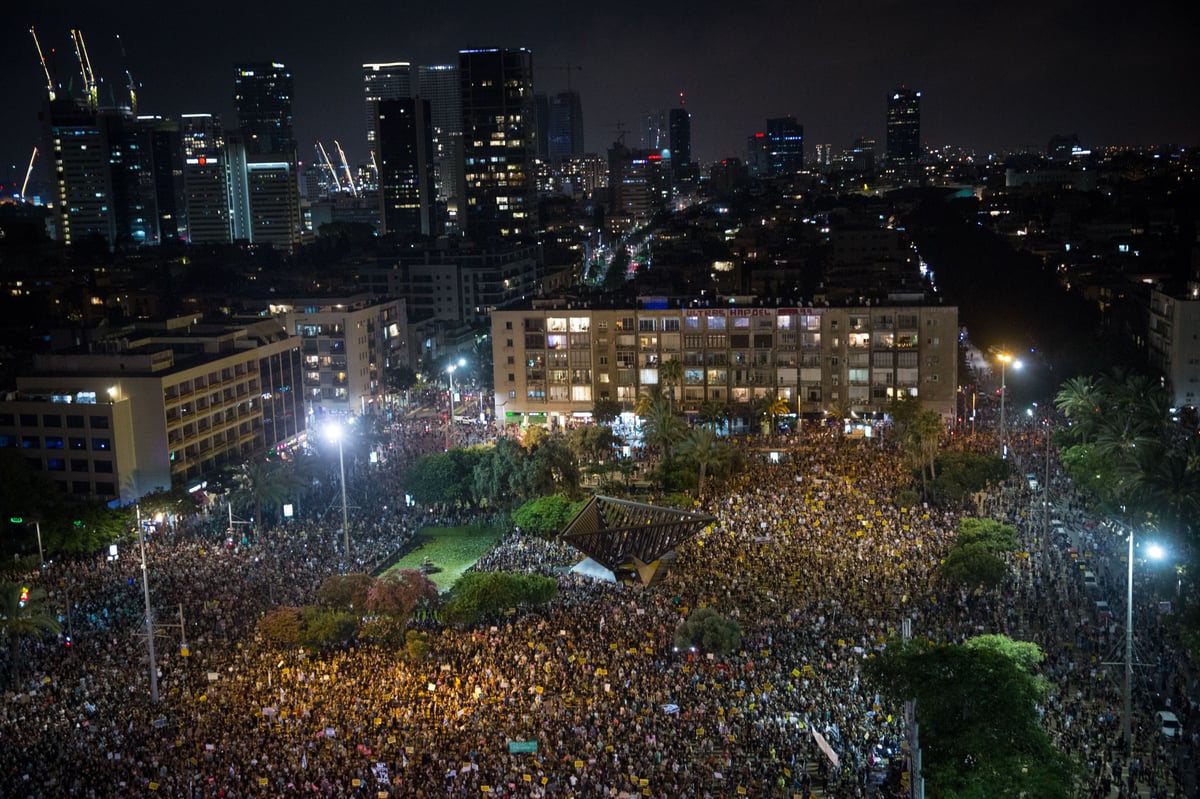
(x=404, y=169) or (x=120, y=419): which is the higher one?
(x=404, y=169)

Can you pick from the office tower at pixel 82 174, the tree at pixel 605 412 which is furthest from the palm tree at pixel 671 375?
the office tower at pixel 82 174

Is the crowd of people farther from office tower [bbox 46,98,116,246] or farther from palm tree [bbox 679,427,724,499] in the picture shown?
office tower [bbox 46,98,116,246]

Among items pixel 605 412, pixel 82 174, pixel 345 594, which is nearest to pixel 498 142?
pixel 82 174

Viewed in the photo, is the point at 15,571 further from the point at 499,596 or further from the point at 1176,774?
the point at 1176,774

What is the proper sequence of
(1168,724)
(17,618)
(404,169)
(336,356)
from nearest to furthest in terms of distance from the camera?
1. (1168,724)
2. (17,618)
3. (336,356)
4. (404,169)

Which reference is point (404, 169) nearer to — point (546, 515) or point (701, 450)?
point (701, 450)

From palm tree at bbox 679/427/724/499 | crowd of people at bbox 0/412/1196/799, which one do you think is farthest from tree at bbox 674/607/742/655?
palm tree at bbox 679/427/724/499
